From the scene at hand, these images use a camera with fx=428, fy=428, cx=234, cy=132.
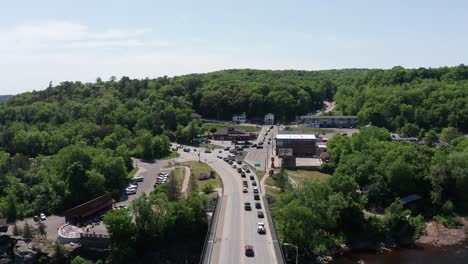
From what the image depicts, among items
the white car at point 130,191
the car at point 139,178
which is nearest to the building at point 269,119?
the car at point 139,178

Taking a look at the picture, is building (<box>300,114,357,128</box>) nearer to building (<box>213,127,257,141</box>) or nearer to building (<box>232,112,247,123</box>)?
building (<box>232,112,247,123</box>)

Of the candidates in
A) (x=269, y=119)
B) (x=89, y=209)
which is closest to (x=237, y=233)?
(x=89, y=209)

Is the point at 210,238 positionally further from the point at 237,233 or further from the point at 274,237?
the point at 274,237

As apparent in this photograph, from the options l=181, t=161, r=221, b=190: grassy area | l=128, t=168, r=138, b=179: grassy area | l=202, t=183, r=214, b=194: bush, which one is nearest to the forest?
l=128, t=168, r=138, b=179: grassy area

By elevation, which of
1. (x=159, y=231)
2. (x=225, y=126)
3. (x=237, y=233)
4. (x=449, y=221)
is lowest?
(x=449, y=221)

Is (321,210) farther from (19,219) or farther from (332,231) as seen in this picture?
(19,219)

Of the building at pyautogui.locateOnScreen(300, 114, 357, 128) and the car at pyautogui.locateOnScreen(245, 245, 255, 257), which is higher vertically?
the building at pyautogui.locateOnScreen(300, 114, 357, 128)
